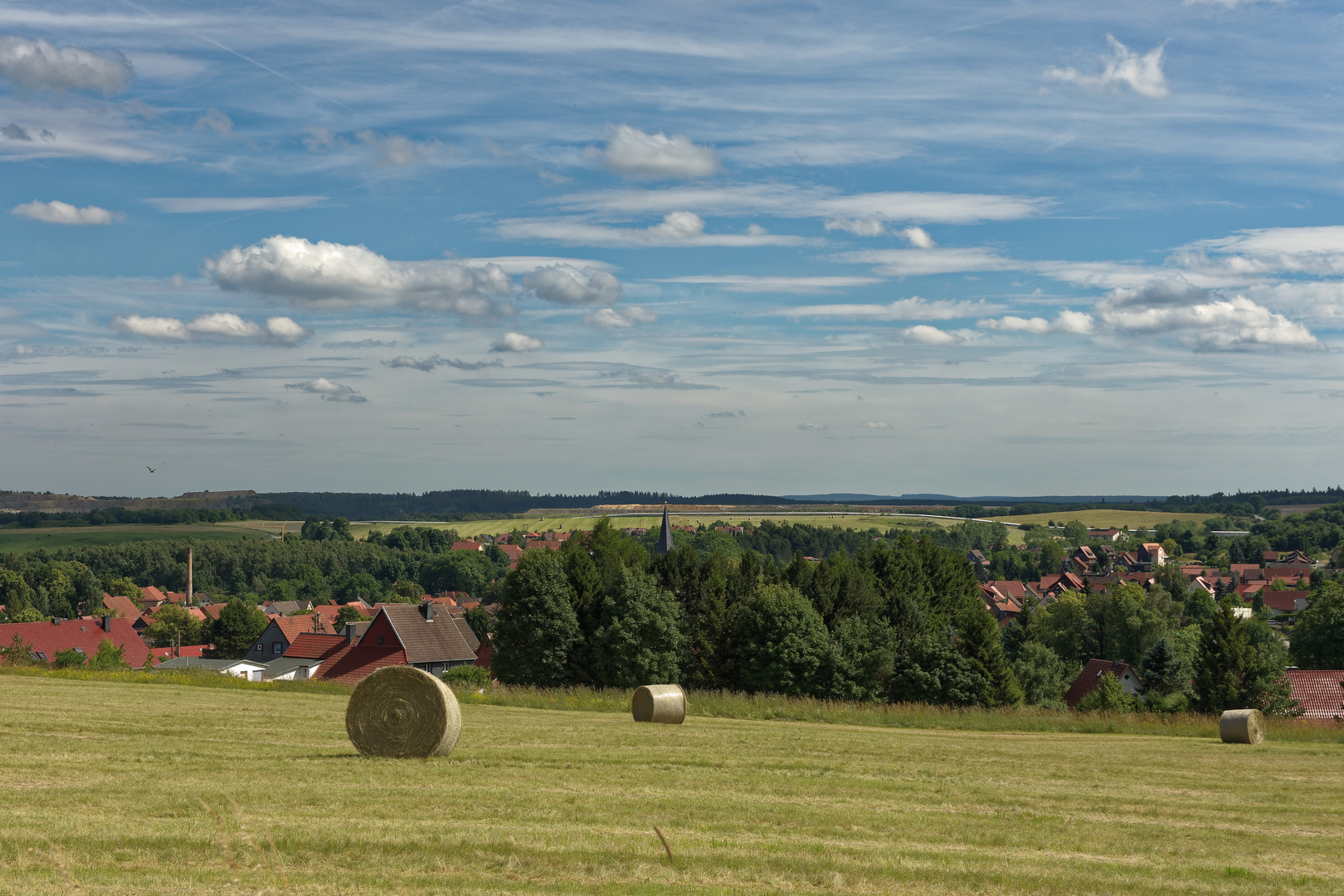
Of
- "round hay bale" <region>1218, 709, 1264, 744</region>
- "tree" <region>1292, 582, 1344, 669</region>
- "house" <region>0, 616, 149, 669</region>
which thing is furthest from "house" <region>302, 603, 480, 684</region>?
"tree" <region>1292, 582, 1344, 669</region>

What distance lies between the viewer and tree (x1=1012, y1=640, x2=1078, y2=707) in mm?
73812

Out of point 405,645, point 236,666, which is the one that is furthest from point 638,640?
point 236,666

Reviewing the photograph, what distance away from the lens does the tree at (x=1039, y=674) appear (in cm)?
7381

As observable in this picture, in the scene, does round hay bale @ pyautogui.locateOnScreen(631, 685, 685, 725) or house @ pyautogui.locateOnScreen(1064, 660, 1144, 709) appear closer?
round hay bale @ pyautogui.locateOnScreen(631, 685, 685, 725)

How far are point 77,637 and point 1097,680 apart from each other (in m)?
81.3

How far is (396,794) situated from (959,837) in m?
7.13

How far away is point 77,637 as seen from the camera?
92.1 meters

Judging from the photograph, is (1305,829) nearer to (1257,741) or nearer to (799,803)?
(799,803)

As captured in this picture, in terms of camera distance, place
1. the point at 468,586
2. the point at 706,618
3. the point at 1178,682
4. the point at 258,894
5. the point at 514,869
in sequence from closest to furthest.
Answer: the point at 258,894
the point at 514,869
the point at 706,618
the point at 1178,682
the point at 468,586

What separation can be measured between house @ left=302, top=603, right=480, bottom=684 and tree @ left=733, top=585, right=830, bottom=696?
20270 millimetres

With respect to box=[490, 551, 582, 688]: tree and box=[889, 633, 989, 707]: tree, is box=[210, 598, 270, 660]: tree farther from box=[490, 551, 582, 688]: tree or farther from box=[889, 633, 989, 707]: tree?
box=[889, 633, 989, 707]: tree

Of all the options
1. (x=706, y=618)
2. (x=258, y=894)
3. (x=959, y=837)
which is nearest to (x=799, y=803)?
(x=959, y=837)

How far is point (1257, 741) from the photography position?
29516 millimetres

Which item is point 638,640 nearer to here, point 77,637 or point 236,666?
point 236,666
